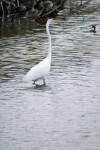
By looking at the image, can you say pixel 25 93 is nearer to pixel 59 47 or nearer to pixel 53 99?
pixel 53 99

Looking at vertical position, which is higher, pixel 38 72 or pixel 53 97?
pixel 38 72

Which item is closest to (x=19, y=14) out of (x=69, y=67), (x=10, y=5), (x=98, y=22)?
(x=10, y=5)

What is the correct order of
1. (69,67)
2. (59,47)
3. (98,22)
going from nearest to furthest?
1. (69,67)
2. (59,47)
3. (98,22)

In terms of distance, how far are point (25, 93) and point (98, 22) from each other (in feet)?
61.2

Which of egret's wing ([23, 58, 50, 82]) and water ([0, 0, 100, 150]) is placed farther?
egret's wing ([23, 58, 50, 82])

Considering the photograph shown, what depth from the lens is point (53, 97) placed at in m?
13.3

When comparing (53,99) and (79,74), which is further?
(79,74)

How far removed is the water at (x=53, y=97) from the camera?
9812mm

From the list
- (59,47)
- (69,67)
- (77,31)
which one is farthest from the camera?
(77,31)

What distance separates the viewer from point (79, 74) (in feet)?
53.1

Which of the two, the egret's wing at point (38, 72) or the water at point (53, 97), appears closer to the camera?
the water at point (53, 97)

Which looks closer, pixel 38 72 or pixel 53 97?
pixel 53 97

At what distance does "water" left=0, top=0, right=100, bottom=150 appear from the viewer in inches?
386

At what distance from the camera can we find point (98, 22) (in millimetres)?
31531
